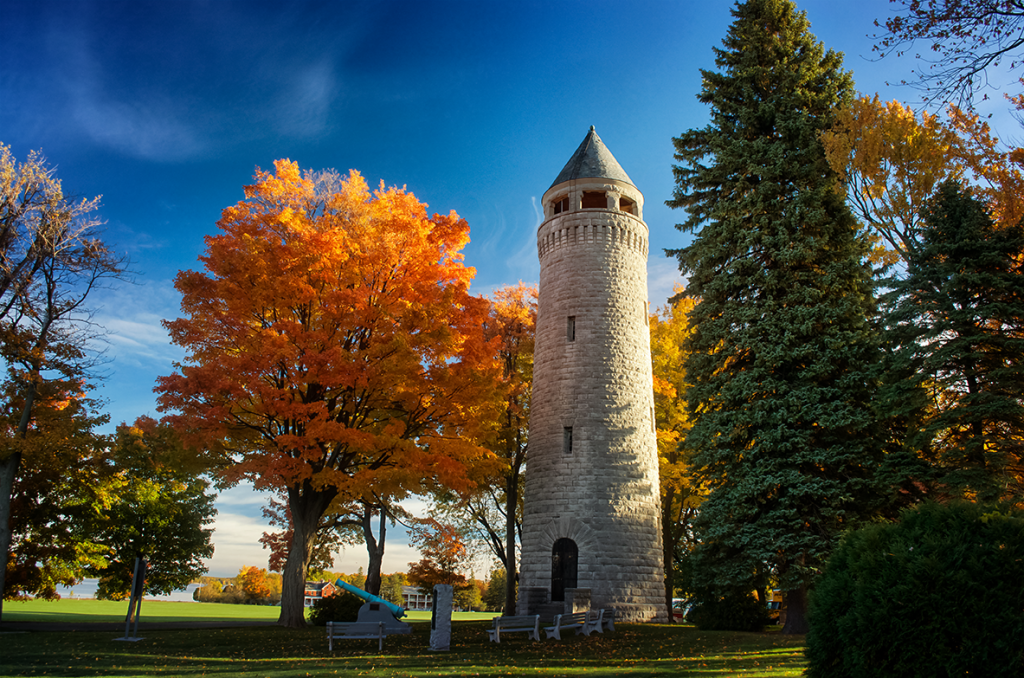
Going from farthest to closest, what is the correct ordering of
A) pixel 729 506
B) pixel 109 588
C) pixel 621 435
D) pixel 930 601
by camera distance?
pixel 109 588
pixel 621 435
pixel 729 506
pixel 930 601

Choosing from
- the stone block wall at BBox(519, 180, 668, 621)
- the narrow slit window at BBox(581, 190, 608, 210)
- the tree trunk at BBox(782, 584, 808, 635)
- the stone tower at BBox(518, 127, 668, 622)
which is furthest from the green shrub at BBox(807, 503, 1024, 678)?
the narrow slit window at BBox(581, 190, 608, 210)

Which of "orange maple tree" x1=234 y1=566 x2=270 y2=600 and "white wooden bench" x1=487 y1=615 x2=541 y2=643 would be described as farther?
"orange maple tree" x1=234 y1=566 x2=270 y2=600

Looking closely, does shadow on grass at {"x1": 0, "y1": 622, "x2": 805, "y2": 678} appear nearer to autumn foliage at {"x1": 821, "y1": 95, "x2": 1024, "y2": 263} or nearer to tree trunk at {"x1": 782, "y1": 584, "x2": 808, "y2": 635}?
tree trunk at {"x1": 782, "y1": 584, "x2": 808, "y2": 635}

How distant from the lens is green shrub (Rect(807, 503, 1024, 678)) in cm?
592

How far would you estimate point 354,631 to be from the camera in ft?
41.2

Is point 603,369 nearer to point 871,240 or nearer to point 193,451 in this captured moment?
point 871,240

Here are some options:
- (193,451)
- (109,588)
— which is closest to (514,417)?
(193,451)

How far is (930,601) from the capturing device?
6203mm

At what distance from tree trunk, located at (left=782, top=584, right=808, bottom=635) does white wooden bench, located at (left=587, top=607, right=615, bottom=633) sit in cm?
458

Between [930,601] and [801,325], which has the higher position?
[801,325]

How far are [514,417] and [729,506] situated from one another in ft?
42.6

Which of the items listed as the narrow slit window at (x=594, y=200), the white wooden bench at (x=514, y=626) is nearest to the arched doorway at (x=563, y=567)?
the white wooden bench at (x=514, y=626)

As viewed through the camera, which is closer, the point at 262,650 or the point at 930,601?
the point at 930,601

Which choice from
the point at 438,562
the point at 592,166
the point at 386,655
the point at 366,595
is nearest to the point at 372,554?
the point at 438,562
